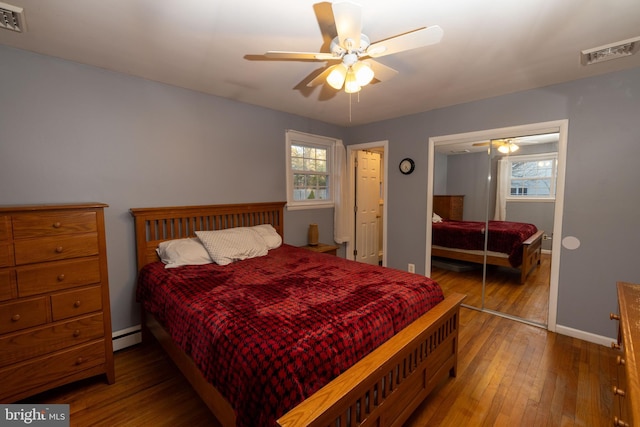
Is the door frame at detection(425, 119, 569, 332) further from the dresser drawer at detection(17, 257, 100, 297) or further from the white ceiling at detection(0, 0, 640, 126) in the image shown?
the dresser drawer at detection(17, 257, 100, 297)

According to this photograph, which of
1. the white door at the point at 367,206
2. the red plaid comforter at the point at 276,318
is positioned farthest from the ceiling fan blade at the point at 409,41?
the white door at the point at 367,206

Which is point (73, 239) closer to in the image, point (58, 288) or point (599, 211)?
point (58, 288)

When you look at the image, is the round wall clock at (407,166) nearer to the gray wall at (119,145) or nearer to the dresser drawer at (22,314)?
the gray wall at (119,145)

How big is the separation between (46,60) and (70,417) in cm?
251

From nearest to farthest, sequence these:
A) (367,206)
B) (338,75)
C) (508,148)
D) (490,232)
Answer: (338,75) < (508,148) < (490,232) < (367,206)

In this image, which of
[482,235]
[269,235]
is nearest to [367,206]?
[482,235]

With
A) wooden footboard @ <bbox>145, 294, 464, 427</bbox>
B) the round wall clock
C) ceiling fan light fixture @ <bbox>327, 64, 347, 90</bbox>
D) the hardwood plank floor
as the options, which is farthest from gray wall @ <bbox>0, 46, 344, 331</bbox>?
the round wall clock

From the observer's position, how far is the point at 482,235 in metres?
3.45

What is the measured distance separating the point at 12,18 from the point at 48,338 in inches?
77.4

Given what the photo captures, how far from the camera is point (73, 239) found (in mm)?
1892

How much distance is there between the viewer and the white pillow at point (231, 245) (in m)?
2.61

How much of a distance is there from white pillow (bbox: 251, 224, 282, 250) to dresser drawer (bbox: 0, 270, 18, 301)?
1.88m

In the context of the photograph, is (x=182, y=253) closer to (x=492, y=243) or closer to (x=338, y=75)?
(x=338, y=75)

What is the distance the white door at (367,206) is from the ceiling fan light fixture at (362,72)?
115 inches
